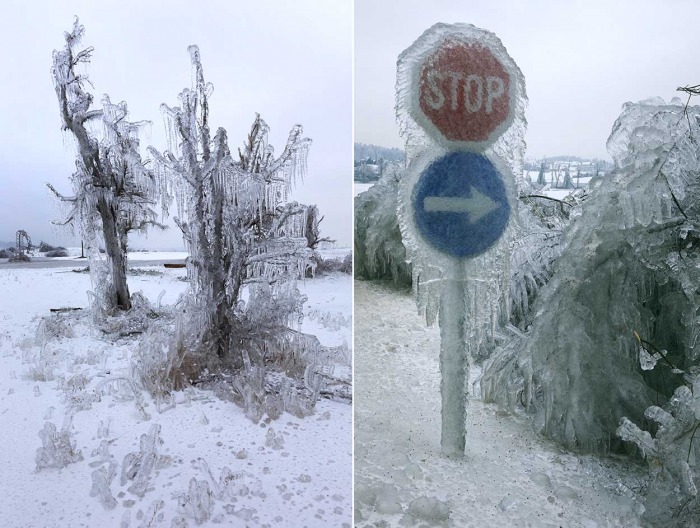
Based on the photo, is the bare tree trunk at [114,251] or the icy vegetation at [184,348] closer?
the icy vegetation at [184,348]

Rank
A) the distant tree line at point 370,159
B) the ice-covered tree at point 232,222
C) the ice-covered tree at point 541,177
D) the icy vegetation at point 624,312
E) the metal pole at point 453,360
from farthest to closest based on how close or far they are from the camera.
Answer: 1. the ice-covered tree at point 541,177
2. the distant tree line at point 370,159
3. the ice-covered tree at point 232,222
4. the metal pole at point 453,360
5. the icy vegetation at point 624,312

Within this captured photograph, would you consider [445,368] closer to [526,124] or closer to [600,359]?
[600,359]

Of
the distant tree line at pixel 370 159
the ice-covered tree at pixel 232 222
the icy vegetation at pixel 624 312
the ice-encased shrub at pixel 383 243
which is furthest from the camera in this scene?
the ice-encased shrub at pixel 383 243

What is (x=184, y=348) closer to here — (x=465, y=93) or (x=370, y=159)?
(x=465, y=93)

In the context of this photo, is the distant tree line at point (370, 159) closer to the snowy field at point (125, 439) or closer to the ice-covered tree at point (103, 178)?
the ice-covered tree at point (103, 178)

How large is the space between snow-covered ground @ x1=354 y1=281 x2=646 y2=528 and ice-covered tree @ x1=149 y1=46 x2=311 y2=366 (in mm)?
556

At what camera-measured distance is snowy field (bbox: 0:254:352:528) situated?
1.36 metres

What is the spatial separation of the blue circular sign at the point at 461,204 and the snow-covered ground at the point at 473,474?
66cm

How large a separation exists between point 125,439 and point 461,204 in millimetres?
1122

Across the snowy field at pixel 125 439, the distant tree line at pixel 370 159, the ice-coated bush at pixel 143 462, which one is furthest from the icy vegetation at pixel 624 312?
the distant tree line at pixel 370 159

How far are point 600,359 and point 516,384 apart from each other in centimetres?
41

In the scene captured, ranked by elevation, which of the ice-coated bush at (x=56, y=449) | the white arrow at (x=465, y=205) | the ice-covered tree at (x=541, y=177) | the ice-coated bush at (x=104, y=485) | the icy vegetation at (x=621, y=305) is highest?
the ice-covered tree at (x=541, y=177)

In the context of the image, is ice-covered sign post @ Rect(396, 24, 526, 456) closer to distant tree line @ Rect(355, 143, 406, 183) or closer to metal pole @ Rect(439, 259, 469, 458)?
metal pole @ Rect(439, 259, 469, 458)

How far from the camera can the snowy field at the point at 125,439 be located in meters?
1.36
